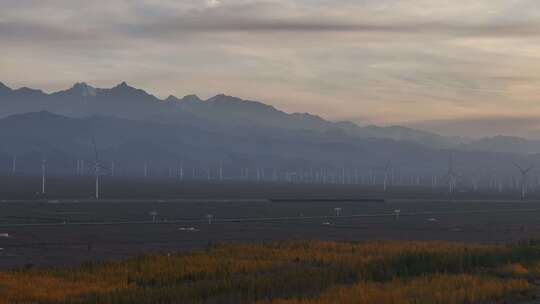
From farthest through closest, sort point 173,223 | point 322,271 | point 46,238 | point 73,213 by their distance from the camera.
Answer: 1. point 73,213
2. point 173,223
3. point 46,238
4. point 322,271

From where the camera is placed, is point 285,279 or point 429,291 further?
point 285,279

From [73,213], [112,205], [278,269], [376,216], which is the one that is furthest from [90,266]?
[112,205]

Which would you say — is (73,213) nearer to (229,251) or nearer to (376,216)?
(376,216)

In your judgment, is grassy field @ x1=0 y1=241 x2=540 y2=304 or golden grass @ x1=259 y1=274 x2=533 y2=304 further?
→ grassy field @ x1=0 y1=241 x2=540 y2=304

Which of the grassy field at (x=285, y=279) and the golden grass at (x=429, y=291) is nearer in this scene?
the golden grass at (x=429, y=291)

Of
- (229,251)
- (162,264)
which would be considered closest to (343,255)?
(229,251)

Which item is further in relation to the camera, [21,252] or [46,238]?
[46,238]

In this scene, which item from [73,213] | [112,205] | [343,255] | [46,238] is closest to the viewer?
[343,255]
